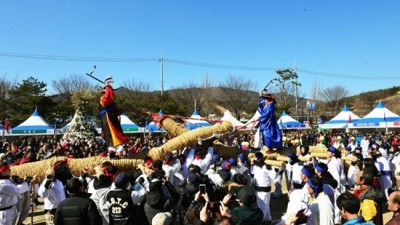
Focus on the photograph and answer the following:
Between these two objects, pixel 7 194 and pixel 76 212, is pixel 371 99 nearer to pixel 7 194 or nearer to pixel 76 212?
pixel 7 194

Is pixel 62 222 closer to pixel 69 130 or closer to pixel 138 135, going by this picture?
pixel 69 130

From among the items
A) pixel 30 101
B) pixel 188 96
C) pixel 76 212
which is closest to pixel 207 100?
pixel 188 96

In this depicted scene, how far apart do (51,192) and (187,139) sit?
3382 mm

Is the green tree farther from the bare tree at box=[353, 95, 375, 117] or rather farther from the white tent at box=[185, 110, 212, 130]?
the bare tree at box=[353, 95, 375, 117]

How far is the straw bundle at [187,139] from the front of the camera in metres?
7.75

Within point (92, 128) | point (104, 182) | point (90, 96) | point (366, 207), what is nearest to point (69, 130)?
point (92, 128)

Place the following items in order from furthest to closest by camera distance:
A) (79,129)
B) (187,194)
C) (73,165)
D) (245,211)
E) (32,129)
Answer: (79,129) < (32,129) < (73,165) < (187,194) < (245,211)

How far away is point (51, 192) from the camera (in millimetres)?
5691

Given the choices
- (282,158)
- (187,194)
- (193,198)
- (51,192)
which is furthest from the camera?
(282,158)

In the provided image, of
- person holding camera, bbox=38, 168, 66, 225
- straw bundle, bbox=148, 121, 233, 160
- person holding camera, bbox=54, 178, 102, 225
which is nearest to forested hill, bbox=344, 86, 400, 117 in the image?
straw bundle, bbox=148, 121, 233, 160

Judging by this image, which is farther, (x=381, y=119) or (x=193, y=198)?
(x=381, y=119)

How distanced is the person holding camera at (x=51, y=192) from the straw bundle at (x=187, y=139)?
2277 millimetres

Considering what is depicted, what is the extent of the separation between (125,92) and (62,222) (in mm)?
39490

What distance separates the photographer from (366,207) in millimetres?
3867
